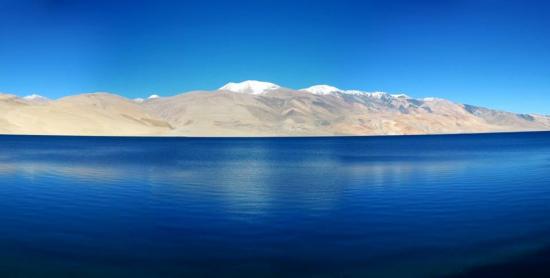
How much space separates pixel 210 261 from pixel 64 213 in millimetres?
13654

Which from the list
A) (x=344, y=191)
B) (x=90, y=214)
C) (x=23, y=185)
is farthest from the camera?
(x=23, y=185)

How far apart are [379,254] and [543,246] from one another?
7.26m

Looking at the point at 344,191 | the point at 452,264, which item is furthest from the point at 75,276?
the point at 344,191

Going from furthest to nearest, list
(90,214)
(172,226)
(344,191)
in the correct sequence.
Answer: (344,191)
(90,214)
(172,226)

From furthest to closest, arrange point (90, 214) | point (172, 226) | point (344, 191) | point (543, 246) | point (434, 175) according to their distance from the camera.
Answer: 1. point (434, 175)
2. point (344, 191)
3. point (90, 214)
4. point (172, 226)
5. point (543, 246)

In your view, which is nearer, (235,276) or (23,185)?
(235,276)

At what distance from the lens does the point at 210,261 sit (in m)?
17.3

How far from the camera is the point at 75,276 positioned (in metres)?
15.7

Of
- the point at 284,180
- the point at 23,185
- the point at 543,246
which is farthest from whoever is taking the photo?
the point at 284,180

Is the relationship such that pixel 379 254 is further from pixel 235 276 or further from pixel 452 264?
pixel 235 276

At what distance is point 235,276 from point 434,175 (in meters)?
37.8

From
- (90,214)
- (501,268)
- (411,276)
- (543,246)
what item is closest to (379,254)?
(411,276)

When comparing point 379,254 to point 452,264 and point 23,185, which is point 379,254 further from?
point 23,185

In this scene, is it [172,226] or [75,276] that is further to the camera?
[172,226]
